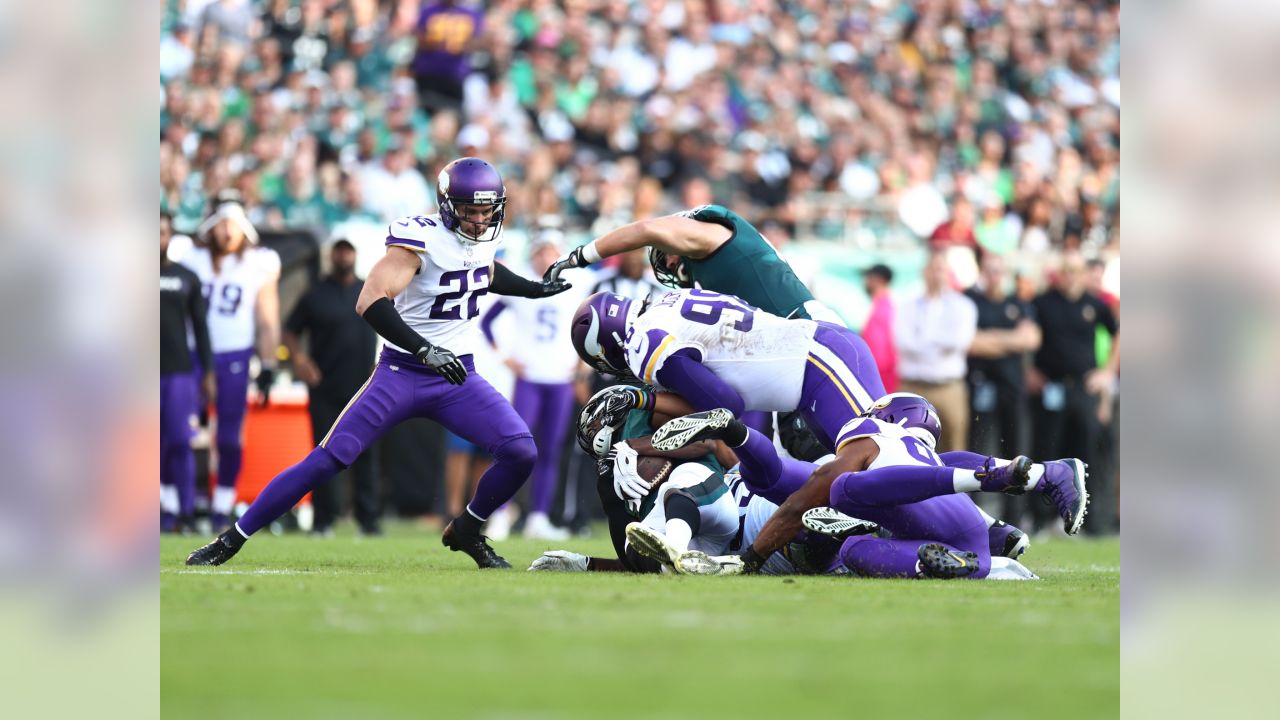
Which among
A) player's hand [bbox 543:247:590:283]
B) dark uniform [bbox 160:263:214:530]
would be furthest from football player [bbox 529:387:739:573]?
dark uniform [bbox 160:263:214:530]

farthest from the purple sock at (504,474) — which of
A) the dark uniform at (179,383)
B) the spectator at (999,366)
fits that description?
the spectator at (999,366)

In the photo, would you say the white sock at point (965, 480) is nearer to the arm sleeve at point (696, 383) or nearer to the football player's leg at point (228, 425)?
the arm sleeve at point (696, 383)

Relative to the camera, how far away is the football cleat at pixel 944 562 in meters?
7.14

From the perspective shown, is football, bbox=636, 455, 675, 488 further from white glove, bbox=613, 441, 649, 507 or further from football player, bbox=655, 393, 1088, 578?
football player, bbox=655, 393, 1088, 578

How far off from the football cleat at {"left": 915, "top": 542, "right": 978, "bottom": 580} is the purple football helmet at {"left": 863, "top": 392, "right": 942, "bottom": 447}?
565 mm

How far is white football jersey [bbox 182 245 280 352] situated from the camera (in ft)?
Answer: 39.7

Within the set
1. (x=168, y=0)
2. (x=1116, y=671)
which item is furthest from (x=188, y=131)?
(x=1116, y=671)

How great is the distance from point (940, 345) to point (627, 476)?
580 cm

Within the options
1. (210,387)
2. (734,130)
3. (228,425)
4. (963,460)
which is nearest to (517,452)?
(963,460)

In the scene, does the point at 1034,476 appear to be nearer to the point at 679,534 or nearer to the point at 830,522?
the point at 830,522

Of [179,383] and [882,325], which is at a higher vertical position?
[882,325]

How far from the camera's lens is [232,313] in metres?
12.1
